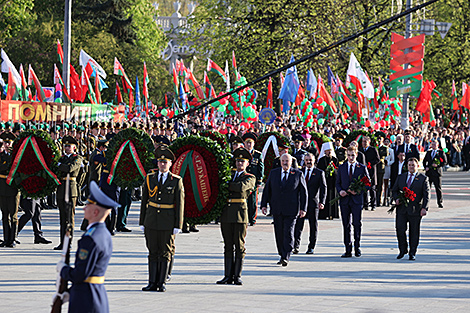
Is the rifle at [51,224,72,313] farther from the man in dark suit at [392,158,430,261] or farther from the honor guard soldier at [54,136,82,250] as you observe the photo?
the man in dark suit at [392,158,430,261]

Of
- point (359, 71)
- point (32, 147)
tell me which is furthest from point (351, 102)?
point (32, 147)

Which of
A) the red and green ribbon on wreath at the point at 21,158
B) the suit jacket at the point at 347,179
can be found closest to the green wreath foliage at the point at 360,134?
the suit jacket at the point at 347,179

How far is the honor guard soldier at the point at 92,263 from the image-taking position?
6992 millimetres

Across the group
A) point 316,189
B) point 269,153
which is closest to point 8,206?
point 316,189

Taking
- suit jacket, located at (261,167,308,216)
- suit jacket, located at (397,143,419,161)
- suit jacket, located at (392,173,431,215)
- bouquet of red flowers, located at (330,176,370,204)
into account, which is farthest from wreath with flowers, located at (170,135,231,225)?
suit jacket, located at (397,143,419,161)

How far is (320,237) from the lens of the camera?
1792 centimetres

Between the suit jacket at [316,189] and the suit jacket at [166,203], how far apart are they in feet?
14.7

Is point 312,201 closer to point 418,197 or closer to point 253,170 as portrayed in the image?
point 418,197

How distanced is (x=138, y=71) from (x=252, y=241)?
44.3m

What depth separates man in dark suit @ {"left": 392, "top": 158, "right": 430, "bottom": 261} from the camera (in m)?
15.1

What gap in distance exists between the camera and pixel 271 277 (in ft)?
42.2

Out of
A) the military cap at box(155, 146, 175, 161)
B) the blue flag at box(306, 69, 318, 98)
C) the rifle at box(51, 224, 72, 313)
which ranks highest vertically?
the blue flag at box(306, 69, 318, 98)

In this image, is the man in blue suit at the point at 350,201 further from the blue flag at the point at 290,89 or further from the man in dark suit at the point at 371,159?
the blue flag at the point at 290,89

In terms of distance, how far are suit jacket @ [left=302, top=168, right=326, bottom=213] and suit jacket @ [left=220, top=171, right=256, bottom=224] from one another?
10.6 ft
